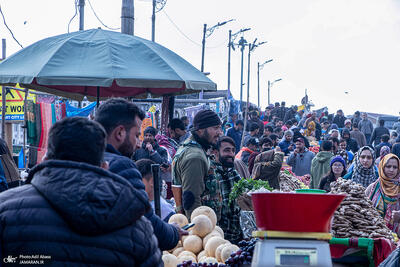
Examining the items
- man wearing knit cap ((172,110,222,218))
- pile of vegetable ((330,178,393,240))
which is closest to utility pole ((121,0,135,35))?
man wearing knit cap ((172,110,222,218))

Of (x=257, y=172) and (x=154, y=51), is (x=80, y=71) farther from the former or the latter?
(x=257, y=172)

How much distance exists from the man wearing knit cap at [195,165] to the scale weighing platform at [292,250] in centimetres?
247

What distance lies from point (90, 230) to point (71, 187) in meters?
0.19

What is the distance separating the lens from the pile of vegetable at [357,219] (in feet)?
14.0

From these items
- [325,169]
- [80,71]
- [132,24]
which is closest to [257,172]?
[325,169]

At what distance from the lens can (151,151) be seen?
345 inches

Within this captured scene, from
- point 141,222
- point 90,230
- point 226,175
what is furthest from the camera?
point 226,175

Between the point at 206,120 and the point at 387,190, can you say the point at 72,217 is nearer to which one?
the point at 206,120

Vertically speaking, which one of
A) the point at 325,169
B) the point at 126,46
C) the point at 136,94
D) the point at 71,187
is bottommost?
the point at 325,169

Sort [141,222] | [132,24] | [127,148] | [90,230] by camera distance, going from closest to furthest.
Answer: [90,230] → [141,222] → [127,148] → [132,24]

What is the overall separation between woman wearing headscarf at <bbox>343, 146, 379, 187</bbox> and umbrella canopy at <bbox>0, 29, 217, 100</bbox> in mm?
3277

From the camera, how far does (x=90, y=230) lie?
211cm

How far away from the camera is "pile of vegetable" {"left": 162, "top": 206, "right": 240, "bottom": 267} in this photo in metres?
4.09

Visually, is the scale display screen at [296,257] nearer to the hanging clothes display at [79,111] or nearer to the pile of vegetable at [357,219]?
the pile of vegetable at [357,219]
